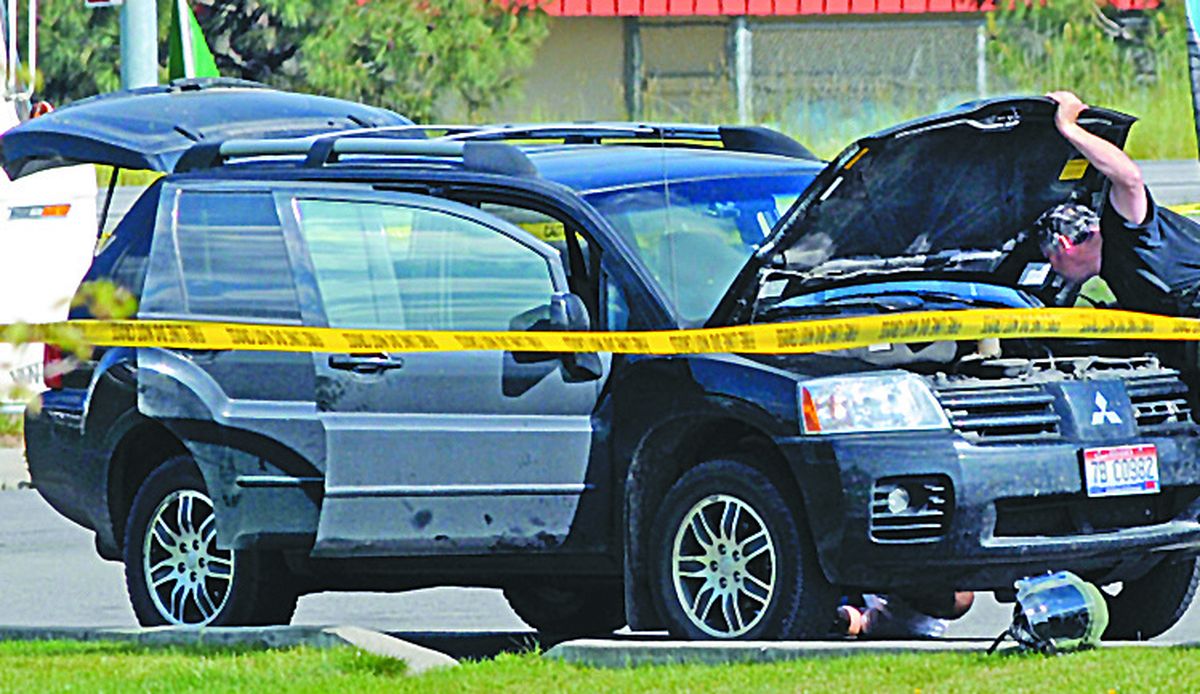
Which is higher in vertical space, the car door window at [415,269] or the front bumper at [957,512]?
the car door window at [415,269]

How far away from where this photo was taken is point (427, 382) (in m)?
9.20

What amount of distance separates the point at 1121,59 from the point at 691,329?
5.48 feet

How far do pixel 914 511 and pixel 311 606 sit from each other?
3.81 meters

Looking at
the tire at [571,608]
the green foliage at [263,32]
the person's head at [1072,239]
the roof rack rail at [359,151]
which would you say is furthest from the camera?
the green foliage at [263,32]

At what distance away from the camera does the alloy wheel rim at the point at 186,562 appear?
974cm

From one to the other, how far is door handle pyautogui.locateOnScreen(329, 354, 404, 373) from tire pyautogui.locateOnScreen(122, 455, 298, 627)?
0.77 metres

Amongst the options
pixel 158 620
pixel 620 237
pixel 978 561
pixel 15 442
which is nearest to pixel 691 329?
pixel 620 237

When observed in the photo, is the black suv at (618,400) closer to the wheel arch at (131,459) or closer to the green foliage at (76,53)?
the wheel arch at (131,459)

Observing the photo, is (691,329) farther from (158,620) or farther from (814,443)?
(158,620)

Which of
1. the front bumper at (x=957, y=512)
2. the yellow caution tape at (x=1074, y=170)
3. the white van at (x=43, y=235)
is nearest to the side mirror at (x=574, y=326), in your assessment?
A: the front bumper at (x=957, y=512)

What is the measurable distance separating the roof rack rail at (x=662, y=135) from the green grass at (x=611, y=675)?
2544 millimetres

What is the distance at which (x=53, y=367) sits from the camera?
379 inches

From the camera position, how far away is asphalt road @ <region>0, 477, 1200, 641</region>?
34.6 feet

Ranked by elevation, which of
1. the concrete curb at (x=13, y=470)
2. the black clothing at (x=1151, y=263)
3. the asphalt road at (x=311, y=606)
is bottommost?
the concrete curb at (x=13, y=470)
